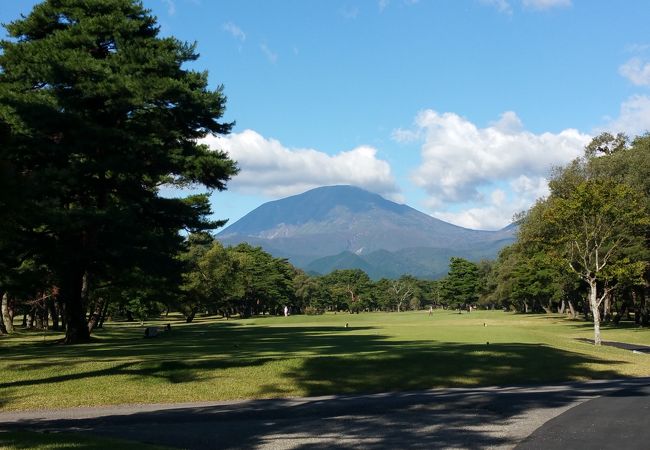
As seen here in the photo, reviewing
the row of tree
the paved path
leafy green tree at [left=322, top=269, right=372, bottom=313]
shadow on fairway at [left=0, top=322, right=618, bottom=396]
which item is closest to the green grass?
the paved path

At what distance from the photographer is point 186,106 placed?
102 ft

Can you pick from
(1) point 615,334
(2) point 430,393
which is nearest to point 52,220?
(2) point 430,393

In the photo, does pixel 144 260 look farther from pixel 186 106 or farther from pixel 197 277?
pixel 197 277

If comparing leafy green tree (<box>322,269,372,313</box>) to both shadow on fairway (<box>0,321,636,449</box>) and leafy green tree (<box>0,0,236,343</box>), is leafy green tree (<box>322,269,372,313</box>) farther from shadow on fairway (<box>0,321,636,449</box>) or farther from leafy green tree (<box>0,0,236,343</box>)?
shadow on fairway (<box>0,321,636,449</box>)

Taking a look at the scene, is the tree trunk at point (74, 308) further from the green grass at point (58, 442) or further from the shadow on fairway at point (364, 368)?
the green grass at point (58, 442)

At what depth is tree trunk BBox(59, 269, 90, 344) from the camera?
103ft

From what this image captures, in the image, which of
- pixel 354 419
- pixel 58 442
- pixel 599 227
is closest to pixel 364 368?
pixel 354 419

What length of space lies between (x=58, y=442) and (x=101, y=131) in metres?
21.0

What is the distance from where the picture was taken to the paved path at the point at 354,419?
1073 cm

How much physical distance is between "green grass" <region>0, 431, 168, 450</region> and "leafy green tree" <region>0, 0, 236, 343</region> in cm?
1635

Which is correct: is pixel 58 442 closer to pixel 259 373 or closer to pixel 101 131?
pixel 259 373

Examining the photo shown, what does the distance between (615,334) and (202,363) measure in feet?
132

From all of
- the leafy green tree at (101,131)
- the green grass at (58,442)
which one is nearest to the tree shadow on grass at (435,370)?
the green grass at (58,442)

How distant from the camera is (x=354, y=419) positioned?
12.8m
